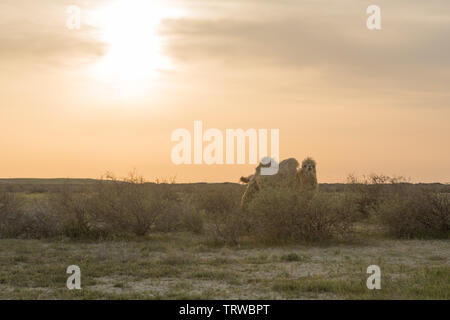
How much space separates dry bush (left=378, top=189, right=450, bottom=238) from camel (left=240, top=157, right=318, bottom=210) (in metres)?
2.74

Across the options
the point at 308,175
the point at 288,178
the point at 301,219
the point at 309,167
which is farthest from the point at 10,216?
the point at 309,167

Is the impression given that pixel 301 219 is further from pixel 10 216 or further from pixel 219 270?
pixel 10 216

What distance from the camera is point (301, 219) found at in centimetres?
1647

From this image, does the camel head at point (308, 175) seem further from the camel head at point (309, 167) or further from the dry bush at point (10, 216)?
the dry bush at point (10, 216)

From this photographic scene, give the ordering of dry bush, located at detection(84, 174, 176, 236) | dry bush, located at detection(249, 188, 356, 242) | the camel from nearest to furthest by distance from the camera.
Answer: dry bush, located at detection(249, 188, 356, 242)
dry bush, located at detection(84, 174, 176, 236)
the camel

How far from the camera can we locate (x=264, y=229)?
54.6 feet

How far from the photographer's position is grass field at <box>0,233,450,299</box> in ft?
31.1

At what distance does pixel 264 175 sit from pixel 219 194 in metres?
5.90

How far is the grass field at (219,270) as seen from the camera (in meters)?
9.48

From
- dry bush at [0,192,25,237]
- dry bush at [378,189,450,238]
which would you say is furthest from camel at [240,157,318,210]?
dry bush at [0,192,25,237]

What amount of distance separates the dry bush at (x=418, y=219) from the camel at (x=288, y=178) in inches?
108

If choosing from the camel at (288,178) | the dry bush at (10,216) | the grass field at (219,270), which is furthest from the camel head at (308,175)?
the dry bush at (10,216)

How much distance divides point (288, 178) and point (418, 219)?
4.53 meters

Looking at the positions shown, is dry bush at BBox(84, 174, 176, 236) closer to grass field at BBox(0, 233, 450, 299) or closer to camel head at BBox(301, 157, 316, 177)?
grass field at BBox(0, 233, 450, 299)
